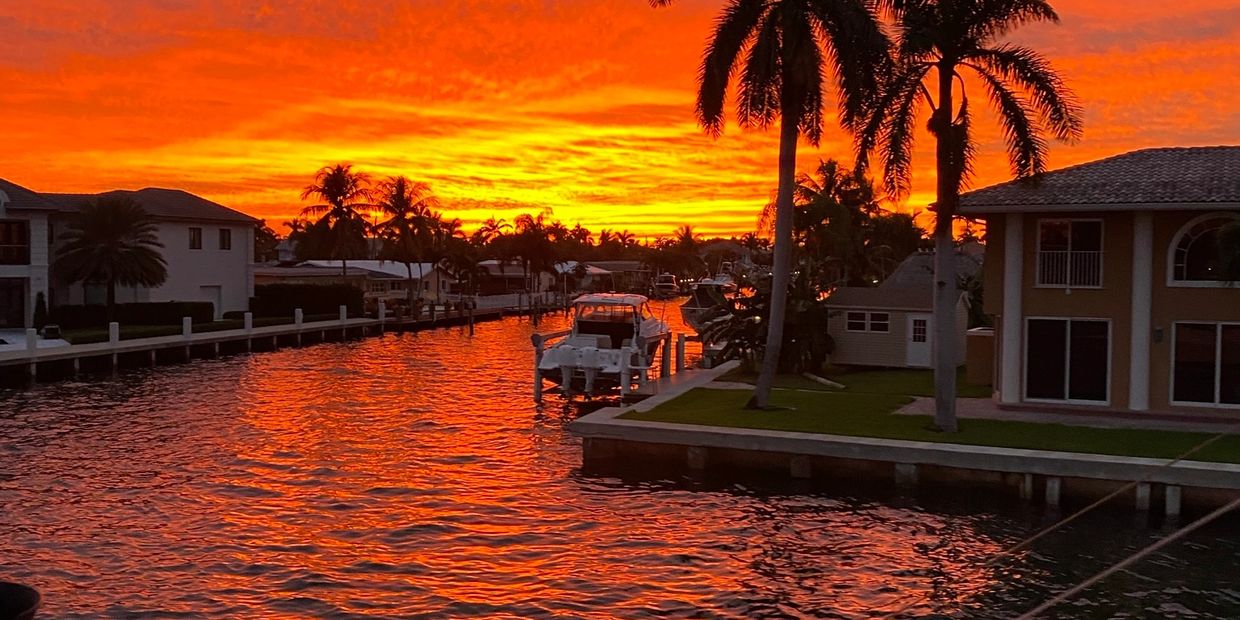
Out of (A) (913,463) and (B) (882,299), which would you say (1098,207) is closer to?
(A) (913,463)

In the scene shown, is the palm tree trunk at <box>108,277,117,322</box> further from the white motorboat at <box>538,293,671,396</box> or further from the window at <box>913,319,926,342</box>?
the window at <box>913,319,926,342</box>

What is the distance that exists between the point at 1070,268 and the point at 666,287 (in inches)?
4845

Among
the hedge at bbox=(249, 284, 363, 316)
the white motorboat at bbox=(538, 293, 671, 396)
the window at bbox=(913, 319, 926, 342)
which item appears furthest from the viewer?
the hedge at bbox=(249, 284, 363, 316)

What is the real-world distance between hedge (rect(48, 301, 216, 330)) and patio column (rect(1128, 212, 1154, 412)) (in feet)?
154

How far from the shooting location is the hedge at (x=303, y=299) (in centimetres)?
6594

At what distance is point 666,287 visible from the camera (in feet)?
486

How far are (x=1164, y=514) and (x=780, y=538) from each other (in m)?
6.88

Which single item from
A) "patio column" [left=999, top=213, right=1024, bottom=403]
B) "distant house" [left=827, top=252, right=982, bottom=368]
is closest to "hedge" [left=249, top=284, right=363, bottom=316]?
"distant house" [left=827, top=252, right=982, bottom=368]

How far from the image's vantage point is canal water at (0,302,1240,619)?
14586 mm

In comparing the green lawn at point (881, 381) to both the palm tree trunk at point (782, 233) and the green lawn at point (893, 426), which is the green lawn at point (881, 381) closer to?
the green lawn at point (893, 426)

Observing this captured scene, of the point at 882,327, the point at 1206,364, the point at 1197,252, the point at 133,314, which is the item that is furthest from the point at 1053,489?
the point at 133,314

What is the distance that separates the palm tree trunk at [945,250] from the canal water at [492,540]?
290 cm

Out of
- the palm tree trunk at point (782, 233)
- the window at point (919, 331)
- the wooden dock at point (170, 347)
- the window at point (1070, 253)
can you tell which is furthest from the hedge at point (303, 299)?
the window at point (1070, 253)

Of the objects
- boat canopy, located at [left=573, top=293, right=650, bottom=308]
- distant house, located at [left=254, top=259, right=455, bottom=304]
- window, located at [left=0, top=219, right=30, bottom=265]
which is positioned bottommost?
boat canopy, located at [left=573, top=293, right=650, bottom=308]
